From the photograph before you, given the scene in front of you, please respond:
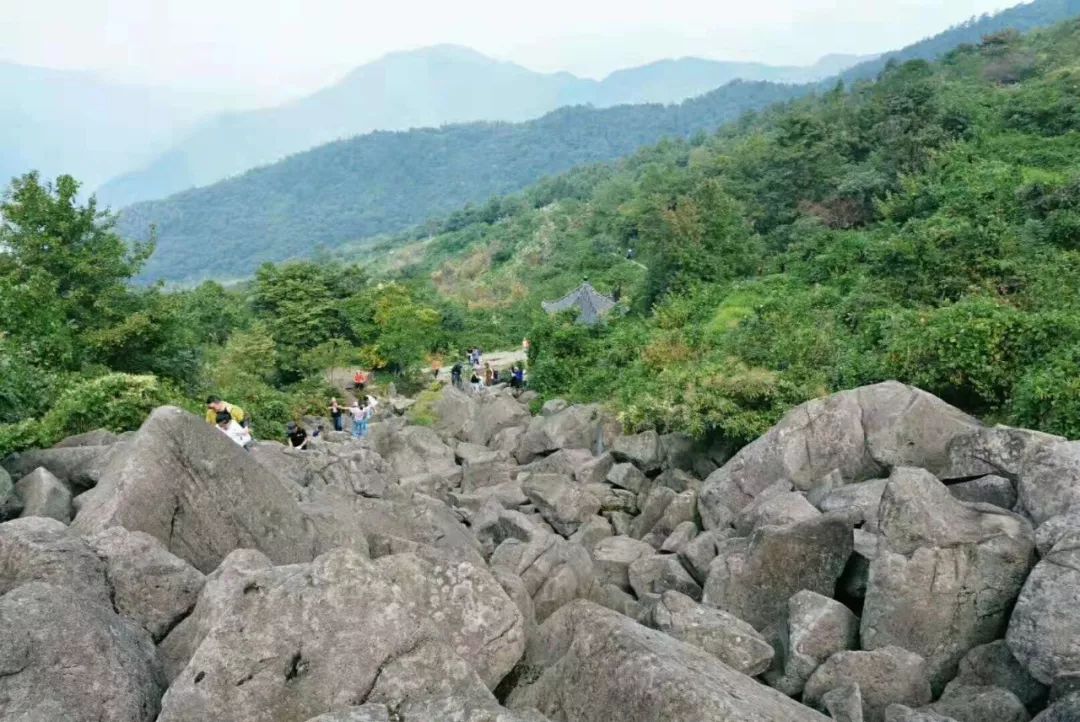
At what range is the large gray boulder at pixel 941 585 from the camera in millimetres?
9336

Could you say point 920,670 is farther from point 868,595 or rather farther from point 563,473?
point 563,473

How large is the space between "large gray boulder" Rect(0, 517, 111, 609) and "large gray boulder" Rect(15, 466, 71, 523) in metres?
2.15

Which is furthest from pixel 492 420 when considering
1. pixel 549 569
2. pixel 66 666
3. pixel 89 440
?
pixel 66 666

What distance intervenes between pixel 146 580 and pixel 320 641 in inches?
100

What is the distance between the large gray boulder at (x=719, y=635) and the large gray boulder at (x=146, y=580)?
16.8 feet

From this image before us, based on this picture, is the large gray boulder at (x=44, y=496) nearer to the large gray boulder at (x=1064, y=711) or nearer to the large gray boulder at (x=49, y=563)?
the large gray boulder at (x=49, y=563)

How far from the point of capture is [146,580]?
27.5 feet

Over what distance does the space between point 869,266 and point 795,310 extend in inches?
140

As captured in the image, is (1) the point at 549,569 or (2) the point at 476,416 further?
(2) the point at 476,416

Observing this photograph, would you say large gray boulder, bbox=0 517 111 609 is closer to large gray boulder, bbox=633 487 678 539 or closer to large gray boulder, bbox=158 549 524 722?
large gray boulder, bbox=158 549 524 722

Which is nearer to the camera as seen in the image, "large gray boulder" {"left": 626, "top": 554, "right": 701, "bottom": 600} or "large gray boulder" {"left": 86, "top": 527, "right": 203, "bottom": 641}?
"large gray boulder" {"left": 86, "top": 527, "right": 203, "bottom": 641}

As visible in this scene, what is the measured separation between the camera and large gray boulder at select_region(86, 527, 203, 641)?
8.19m

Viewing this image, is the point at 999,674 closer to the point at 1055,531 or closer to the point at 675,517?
the point at 1055,531

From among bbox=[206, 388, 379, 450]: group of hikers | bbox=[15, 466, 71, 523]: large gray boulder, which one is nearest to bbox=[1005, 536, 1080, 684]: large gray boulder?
bbox=[206, 388, 379, 450]: group of hikers
